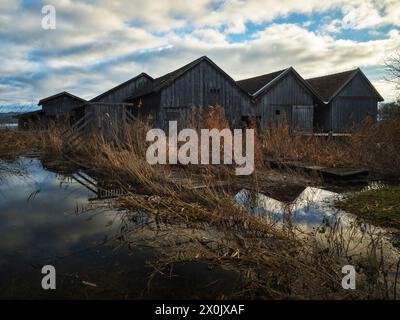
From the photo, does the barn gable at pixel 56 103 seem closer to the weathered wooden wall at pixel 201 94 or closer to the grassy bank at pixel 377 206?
the weathered wooden wall at pixel 201 94

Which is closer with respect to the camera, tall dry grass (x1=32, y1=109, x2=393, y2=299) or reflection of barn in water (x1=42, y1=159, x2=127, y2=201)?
tall dry grass (x1=32, y1=109, x2=393, y2=299)

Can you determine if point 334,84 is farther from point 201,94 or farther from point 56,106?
point 56,106

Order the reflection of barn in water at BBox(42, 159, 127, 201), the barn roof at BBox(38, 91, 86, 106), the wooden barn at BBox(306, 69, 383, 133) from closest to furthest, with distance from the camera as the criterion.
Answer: the reflection of barn in water at BBox(42, 159, 127, 201) < the wooden barn at BBox(306, 69, 383, 133) < the barn roof at BBox(38, 91, 86, 106)

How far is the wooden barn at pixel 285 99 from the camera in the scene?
2144 centimetres

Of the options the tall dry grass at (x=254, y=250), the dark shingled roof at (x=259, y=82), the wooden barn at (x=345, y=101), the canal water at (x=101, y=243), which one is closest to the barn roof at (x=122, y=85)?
the dark shingled roof at (x=259, y=82)

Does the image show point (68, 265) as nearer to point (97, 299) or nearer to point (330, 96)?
point (97, 299)

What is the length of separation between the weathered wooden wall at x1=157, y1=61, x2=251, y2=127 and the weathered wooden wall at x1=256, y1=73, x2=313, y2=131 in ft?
5.25

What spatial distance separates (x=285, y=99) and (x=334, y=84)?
545cm

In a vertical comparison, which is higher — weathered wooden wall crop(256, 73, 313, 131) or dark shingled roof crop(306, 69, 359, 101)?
dark shingled roof crop(306, 69, 359, 101)

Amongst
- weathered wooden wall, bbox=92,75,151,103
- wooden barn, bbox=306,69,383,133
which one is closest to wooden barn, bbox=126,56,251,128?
weathered wooden wall, bbox=92,75,151,103

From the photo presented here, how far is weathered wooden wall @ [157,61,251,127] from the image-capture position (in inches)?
733

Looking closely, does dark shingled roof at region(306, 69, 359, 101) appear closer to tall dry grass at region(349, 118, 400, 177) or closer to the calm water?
tall dry grass at region(349, 118, 400, 177)

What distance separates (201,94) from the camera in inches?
763
